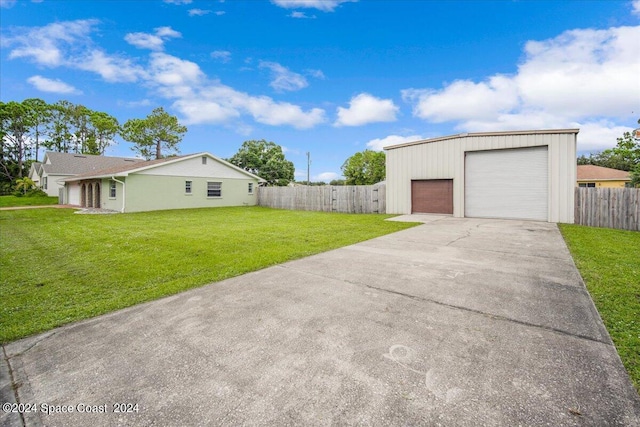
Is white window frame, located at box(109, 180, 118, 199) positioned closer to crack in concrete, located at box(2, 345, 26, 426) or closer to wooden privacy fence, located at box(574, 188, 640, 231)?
crack in concrete, located at box(2, 345, 26, 426)

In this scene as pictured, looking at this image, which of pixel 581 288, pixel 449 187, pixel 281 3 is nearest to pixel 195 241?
pixel 581 288

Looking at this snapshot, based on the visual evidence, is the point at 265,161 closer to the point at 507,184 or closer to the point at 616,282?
the point at 507,184

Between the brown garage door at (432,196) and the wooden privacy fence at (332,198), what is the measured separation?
1.93m

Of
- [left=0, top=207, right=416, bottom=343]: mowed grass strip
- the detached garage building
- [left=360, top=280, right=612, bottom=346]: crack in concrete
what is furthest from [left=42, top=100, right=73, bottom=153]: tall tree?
[left=360, top=280, right=612, bottom=346]: crack in concrete

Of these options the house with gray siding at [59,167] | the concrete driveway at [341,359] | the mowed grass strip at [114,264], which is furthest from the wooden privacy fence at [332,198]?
the house with gray siding at [59,167]

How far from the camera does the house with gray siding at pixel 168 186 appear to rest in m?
18.8

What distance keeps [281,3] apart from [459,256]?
A: 14.8 metres

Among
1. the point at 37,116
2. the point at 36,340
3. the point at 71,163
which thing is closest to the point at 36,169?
the point at 71,163

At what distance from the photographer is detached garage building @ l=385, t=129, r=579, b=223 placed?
11.4 metres

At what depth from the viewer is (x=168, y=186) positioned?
20.3 metres

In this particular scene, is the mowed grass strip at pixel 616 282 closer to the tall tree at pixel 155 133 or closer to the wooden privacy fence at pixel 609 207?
the wooden privacy fence at pixel 609 207

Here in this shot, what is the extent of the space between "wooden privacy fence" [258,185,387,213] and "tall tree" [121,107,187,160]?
89.7 feet

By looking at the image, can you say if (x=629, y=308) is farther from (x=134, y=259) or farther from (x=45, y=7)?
(x=45, y=7)

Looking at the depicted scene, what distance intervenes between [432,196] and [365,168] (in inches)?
1315
